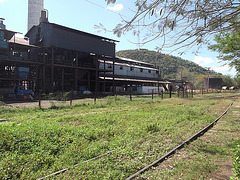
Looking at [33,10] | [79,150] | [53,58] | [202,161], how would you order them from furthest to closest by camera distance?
1. [33,10]
2. [53,58]
3. [79,150]
4. [202,161]

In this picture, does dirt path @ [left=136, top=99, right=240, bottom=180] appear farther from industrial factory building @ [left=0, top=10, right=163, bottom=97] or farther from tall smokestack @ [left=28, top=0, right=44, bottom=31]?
tall smokestack @ [left=28, top=0, right=44, bottom=31]

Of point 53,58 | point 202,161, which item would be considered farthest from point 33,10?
point 202,161

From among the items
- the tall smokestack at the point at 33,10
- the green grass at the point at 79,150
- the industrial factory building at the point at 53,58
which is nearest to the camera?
the green grass at the point at 79,150

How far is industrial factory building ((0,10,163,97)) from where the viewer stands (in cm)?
2555

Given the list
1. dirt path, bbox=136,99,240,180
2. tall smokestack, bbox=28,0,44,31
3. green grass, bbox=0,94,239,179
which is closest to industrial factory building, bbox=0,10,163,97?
tall smokestack, bbox=28,0,44,31

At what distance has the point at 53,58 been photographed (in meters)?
27.9

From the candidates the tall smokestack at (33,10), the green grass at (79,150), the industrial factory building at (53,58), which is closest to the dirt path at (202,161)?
the green grass at (79,150)

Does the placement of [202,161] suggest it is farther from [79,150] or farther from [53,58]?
[53,58]

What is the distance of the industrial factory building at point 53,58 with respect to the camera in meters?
25.5

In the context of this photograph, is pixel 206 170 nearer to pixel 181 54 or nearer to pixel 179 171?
pixel 179 171

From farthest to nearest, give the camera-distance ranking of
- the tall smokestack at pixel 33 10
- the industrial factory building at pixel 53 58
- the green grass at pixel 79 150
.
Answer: the tall smokestack at pixel 33 10, the industrial factory building at pixel 53 58, the green grass at pixel 79 150

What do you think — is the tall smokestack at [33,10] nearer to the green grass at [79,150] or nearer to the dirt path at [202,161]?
the green grass at [79,150]

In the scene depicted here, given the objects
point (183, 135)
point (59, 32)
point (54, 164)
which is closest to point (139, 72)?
point (59, 32)

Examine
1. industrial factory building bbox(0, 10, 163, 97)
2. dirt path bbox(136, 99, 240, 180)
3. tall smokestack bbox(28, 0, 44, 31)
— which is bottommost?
dirt path bbox(136, 99, 240, 180)
